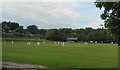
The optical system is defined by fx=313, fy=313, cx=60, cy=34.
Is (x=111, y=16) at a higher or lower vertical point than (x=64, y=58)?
higher

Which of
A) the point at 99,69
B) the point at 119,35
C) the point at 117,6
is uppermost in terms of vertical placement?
the point at 117,6

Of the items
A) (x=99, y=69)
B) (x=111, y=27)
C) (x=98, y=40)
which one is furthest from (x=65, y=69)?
(x=98, y=40)

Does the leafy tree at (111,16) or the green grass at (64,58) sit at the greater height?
the leafy tree at (111,16)

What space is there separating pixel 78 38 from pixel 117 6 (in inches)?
6313

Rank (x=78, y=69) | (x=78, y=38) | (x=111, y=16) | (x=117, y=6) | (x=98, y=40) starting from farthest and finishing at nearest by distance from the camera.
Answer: (x=78, y=38), (x=98, y=40), (x=78, y=69), (x=111, y=16), (x=117, y=6)

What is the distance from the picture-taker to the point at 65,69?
66.5 ft

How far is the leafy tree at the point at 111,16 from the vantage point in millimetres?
18766

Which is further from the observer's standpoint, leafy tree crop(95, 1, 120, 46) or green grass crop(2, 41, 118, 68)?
green grass crop(2, 41, 118, 68)

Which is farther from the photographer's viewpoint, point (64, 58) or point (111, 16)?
point (64, 58)

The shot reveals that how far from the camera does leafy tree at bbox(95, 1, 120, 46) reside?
18.8 metres

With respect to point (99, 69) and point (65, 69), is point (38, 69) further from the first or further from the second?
point (99, 69)

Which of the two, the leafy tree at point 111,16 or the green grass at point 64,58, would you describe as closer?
the leafy tree at point 111,16

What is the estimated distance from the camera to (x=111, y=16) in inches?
761

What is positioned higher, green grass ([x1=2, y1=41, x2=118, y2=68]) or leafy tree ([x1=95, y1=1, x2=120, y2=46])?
leafy tree ([x1=95, y1=1, x2=120, y2=46])
